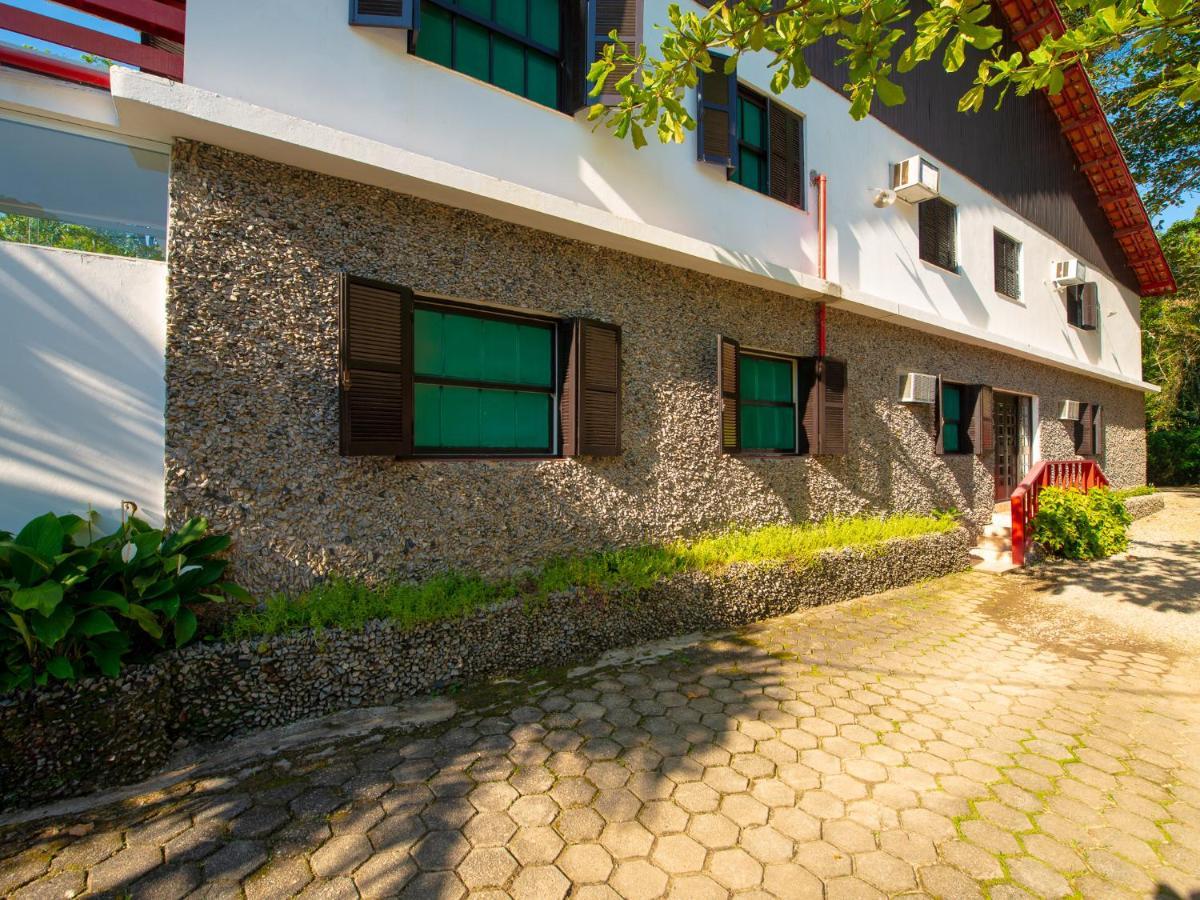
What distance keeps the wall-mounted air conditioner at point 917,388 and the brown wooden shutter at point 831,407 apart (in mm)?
1516

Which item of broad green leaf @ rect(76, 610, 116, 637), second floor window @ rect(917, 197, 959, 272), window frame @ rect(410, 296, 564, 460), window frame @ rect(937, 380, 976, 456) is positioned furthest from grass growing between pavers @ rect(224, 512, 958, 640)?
second floor window @ rect(917, 197, 959, 272)

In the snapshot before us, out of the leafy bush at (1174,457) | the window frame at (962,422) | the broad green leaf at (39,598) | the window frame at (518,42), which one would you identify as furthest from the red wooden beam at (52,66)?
the leafy bush at (1174,457)

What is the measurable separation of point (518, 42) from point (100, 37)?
2.96 m

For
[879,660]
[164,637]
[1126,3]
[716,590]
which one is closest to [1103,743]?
[879,660]

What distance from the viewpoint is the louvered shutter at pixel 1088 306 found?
483 inches

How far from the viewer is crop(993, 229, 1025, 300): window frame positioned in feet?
32.8

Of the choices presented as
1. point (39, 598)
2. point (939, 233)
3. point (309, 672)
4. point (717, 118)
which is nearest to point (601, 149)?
point (717, 118)

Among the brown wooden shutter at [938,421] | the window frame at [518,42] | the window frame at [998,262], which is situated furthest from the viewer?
the window frame at [998,262]

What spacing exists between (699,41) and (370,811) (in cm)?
463

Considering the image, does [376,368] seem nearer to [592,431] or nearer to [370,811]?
[592,431]

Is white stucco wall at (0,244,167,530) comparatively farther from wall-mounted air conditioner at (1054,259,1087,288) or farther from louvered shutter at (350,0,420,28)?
wall-mounted air conditioner at (1054,259,1087,288)

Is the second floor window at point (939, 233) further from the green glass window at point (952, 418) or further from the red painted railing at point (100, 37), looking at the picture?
the red painted railing at point (100, 37)

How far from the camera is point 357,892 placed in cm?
208

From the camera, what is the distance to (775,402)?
689 cm
